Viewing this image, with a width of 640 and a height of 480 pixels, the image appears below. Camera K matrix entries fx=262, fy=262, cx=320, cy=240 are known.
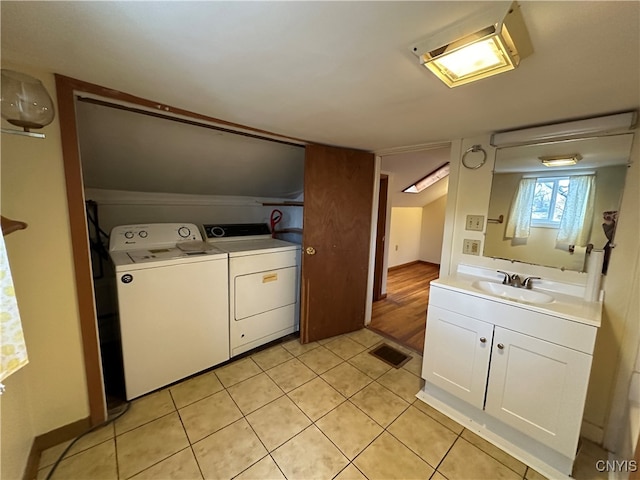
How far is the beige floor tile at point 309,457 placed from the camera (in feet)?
4.50

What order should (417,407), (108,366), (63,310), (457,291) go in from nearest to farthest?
(63,310) < (457,291) < (417,407) < (108,366)

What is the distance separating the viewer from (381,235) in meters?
3.72

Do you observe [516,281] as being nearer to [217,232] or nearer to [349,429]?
[349,429]

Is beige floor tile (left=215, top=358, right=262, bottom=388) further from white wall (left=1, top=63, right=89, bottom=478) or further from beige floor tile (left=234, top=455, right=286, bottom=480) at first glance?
white wall (left=1, top=63, right=89, bottom=478)

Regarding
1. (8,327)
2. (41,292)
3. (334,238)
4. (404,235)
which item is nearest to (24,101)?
(8,327)

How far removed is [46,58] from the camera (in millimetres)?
1122

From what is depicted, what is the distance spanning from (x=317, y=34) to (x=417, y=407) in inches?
87.5

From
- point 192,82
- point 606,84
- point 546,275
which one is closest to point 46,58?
point 192,82

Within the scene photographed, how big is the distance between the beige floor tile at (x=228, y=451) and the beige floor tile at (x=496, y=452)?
1258 millimetres

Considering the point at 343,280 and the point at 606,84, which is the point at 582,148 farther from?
the point at 343,280

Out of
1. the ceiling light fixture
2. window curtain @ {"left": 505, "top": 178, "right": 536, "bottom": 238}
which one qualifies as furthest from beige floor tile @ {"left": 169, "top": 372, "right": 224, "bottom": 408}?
window curtain @ {"left": 505, "top": 178, "right": 536, "bottom": 238}

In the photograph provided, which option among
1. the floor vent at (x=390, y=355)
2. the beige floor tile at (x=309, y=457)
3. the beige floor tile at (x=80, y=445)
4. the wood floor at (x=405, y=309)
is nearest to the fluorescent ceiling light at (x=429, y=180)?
the wood floor at (x=405, y=309)

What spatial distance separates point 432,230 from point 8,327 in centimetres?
613

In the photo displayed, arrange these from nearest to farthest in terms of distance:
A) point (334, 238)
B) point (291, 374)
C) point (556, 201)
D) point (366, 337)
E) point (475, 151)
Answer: point (556, 201) → point (475, 151) → point (291, 374) → point (334, 238) → point (366, 337)
